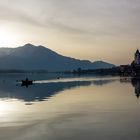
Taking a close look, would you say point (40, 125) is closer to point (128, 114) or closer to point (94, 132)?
point (94, 132)

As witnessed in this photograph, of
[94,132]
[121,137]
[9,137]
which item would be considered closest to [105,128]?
[94,132]

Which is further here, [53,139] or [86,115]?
[86,115]

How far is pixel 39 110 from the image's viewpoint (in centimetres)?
5816

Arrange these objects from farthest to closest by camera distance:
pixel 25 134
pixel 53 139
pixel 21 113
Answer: pixel 21 113 → pixel 25 134 → pixel 53 139

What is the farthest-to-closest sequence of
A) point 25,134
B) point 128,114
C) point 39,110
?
point 39,110, point 128,114, point 25,134

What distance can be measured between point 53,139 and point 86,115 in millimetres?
17015

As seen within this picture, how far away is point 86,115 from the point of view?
1978 inches

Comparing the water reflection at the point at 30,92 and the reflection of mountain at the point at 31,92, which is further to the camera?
the reflection of mountain at the point at 31,92

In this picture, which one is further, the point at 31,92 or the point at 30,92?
the point at 30,92

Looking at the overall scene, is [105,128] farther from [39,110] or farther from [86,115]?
[39,110]

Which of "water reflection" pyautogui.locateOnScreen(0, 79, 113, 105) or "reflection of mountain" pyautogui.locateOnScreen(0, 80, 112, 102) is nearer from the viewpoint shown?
"water reflection" pyautogui.locateOnScreen(0, 79, 113, 105)

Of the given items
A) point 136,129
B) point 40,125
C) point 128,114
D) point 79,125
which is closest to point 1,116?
point 40,125

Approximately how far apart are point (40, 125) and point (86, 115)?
10137 mm

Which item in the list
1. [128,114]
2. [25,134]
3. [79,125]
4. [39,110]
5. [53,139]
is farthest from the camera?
[39,110]
